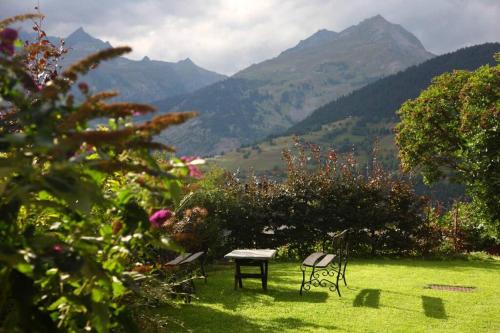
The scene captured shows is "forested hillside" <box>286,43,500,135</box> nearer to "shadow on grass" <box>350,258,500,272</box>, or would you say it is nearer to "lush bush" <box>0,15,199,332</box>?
"shadow on grass" <box>350,258,500,272</box>

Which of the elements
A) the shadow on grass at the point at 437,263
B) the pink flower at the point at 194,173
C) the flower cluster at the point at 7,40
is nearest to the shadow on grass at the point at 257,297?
the shadow on grass at the point at 437,263

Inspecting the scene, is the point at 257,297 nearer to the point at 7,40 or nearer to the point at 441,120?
the point at 7,40

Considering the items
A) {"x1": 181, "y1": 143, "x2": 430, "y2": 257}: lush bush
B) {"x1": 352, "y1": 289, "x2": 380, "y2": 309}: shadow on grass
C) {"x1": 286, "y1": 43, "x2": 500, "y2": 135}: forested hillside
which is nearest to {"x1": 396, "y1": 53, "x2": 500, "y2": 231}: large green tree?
{"x1": 181, "y1": 143, "x2": 430, "y2": 257}: lush bush

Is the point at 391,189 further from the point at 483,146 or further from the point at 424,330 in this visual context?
the point at 424,330

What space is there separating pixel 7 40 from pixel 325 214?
48.0 ft

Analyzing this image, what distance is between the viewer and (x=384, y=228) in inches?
627

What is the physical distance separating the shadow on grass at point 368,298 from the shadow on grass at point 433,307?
30.3 inches

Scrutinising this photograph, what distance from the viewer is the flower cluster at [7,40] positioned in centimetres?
167

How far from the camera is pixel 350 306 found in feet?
27.3

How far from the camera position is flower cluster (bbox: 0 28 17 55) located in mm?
1673

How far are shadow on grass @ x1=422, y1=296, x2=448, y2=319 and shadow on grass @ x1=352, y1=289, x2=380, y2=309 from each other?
77cm

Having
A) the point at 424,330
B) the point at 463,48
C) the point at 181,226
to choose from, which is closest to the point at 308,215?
the point at 181,226

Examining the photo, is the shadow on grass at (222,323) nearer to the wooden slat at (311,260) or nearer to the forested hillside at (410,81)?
the wooden slat at (311,260)

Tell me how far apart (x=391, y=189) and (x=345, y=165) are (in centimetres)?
161
